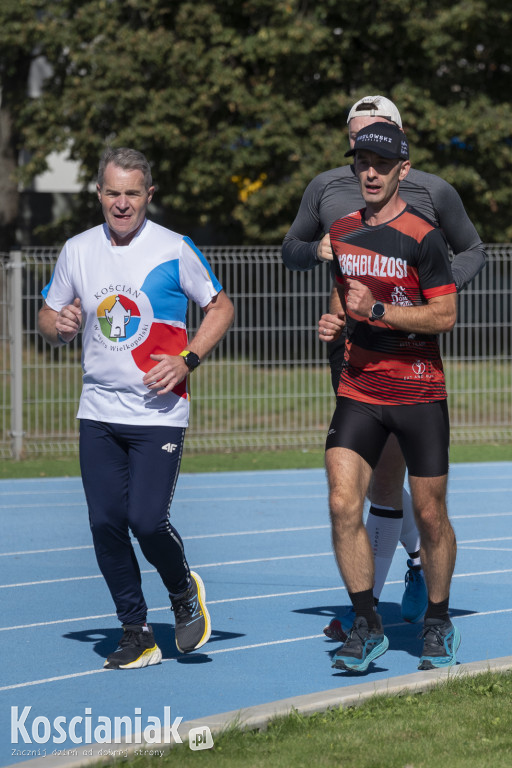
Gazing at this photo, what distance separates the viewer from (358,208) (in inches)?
238

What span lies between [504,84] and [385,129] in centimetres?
2139

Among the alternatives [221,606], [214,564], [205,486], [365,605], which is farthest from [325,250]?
[205,486]

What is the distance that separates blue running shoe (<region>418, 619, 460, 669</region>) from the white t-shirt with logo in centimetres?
145

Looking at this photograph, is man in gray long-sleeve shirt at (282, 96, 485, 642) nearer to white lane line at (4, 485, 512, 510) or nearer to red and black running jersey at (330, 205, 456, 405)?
red and black running jersey at (330, 205, 456, 405)

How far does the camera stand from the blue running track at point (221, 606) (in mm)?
5012

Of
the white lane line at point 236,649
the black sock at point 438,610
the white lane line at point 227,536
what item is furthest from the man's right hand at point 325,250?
the white lane line at point 227,536

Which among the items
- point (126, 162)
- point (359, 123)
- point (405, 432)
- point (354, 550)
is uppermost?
point (359, 123)

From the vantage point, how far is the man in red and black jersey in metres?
5.21

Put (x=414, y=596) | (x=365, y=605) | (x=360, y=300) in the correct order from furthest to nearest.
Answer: (x=414, y=596) → (x=365, y=605) → (x=360, y=300)

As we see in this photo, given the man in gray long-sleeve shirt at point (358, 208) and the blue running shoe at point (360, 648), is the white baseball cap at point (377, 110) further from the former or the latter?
the blue running shoe at point (360, 648)

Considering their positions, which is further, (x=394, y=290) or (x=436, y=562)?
(x=436, y=562)

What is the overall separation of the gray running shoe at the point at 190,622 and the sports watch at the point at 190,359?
1.07 meters

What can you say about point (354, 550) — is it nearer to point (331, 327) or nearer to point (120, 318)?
point (331, 327)

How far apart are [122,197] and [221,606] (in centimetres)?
263
